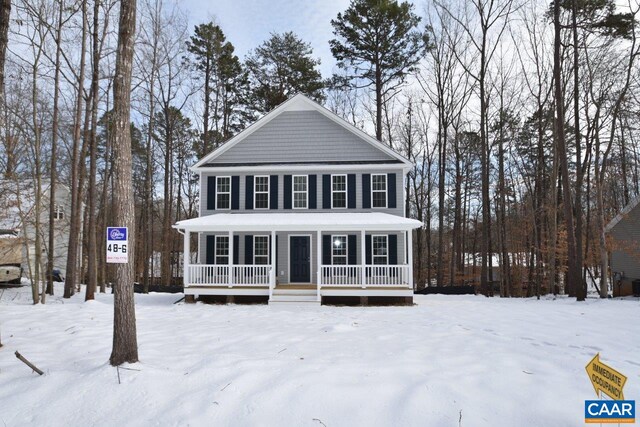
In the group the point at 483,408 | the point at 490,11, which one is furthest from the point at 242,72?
the point at 483,408

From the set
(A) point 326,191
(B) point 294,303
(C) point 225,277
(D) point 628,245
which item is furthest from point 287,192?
(D) point 628,245

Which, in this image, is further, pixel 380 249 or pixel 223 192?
pixel 223 192

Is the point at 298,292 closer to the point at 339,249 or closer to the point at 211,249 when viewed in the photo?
the point at 339,249

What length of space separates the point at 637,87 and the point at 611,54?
1.81 m

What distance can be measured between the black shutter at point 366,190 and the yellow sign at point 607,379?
36.4 ft

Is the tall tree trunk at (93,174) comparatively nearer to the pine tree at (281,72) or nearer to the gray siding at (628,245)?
the pine tree at (281,72)

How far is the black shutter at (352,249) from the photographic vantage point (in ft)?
45.0

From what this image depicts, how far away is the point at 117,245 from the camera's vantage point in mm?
4582

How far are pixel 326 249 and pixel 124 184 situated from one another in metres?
9.60

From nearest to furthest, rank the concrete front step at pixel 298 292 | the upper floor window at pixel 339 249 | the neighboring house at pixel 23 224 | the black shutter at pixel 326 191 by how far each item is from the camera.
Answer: the neighboring house at pixel 23 224, the concrete front step at pixel 298 292, the upper floor window at pixel 339 249, the black shutter at pixel 326 191

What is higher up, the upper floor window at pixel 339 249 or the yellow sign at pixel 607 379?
the upper floor window at pixel 339 249

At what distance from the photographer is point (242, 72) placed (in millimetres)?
22000

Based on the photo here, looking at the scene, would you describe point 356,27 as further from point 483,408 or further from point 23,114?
point 483,408

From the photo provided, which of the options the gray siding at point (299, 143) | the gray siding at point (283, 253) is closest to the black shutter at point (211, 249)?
the gray siding at point (283, 253)
